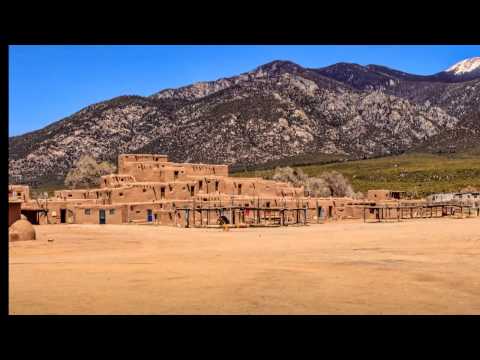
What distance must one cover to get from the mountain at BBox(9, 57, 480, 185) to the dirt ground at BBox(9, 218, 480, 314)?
6984 cm

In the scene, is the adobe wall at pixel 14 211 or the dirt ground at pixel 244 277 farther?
the adobe wall at pixel 14 211

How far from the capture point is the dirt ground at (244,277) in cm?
1036

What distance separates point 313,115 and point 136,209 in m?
76.8

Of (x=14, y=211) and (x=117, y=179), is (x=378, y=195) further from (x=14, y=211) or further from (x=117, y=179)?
(x=14, y=211)

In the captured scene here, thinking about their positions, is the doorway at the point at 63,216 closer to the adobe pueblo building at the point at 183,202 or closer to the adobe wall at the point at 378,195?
the adobe pueblo building at the point at 183,202

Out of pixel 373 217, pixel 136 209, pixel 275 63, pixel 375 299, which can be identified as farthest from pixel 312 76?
pixel 375 299

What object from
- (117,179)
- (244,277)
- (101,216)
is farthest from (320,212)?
(244,277)

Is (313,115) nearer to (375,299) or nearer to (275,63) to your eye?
(275,63)

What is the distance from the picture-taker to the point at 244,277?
1440cm

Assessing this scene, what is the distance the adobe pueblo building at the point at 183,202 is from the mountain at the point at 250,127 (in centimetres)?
4243

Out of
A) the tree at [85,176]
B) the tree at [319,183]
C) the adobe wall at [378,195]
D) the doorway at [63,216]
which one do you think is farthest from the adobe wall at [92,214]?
the tree at [85,176]

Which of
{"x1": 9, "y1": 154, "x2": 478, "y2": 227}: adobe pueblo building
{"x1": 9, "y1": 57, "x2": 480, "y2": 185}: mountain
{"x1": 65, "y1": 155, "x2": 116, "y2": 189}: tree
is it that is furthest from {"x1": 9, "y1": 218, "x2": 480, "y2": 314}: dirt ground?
{"x1": 9, "y1": 57, "x2": 480, "y2": 185}: mountain

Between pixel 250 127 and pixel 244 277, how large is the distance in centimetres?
9043
